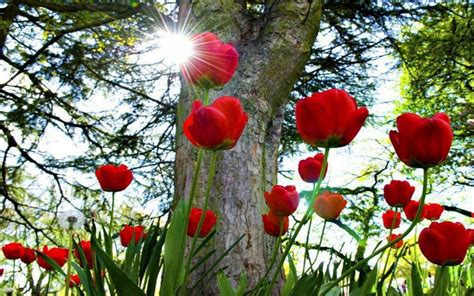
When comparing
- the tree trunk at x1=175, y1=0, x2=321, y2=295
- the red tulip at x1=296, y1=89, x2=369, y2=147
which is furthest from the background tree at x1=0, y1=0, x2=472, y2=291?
the red tulip at x1=296, y1=89, x2=369, y2=147

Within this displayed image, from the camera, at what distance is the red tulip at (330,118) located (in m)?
0.74

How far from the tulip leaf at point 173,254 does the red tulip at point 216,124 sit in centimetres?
16

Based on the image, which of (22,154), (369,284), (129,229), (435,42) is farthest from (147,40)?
(369,284)

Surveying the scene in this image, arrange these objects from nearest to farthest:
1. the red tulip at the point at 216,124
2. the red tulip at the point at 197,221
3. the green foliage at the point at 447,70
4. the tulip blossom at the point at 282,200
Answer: the red tulip at the point at 216,124 → the tulip blossom at the point at 282,200 → the red tulip at the point at 197,221 → the green foliage at the point at 447,70

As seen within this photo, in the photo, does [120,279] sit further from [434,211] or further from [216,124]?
[434,211]

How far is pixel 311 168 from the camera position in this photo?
116 centimetres

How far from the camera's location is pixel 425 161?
734 mm

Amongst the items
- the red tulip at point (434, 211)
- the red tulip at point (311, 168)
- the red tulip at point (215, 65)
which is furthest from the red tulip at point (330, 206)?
the red tulip at point (434, 211)

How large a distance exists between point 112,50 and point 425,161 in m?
4.15

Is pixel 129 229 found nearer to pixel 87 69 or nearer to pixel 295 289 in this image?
pixel 295 289

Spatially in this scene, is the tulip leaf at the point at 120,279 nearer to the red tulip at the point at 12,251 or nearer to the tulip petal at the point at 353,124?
the tulip petal at the point at 353,124

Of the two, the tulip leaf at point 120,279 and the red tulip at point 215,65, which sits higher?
the red tulip at point 215,65

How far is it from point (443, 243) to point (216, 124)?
459 mm

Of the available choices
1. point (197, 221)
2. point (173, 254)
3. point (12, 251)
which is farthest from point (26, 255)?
point (173, 254)
